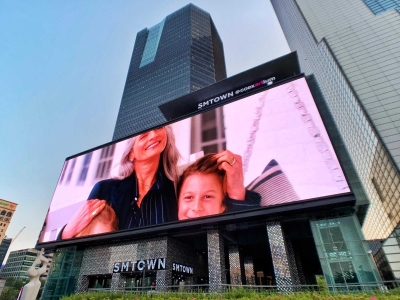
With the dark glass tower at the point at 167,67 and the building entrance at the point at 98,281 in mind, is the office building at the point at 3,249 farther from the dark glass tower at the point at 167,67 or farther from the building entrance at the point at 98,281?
the building entrance at the point at 98,281

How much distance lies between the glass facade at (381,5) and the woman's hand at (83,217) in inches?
3050

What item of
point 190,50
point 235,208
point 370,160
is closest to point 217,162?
point 235,208

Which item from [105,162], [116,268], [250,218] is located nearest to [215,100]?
[105,162]

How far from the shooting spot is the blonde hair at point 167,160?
29219mm

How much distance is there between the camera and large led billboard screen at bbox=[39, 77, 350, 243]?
22109 millimetres

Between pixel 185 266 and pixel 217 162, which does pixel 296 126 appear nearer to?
pixel 217 162

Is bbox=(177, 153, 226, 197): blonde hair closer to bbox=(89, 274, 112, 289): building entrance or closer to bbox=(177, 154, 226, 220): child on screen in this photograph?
bbox=(177, 154, 226, 220): child on screen

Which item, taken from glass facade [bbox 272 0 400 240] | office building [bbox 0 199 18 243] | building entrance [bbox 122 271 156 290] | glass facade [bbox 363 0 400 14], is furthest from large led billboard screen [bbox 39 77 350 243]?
office building [bbox 0 199 18 243]

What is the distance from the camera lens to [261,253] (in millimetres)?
30266

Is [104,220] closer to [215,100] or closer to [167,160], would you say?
[167,160]

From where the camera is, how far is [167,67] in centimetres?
11444

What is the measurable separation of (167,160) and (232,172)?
31.0ft

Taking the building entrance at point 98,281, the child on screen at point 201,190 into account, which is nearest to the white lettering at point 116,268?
the building entrance at point 98,281

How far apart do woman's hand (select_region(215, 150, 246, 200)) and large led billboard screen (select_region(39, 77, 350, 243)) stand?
0.35ft
